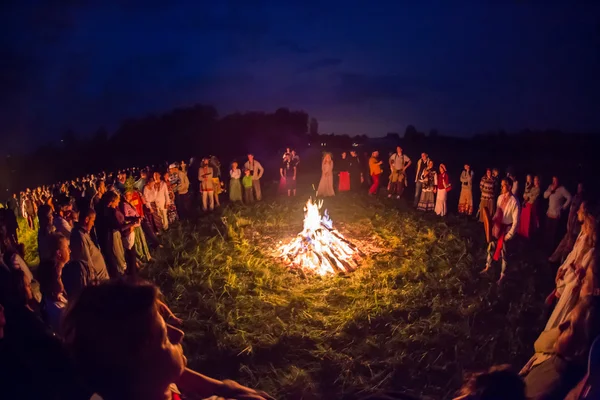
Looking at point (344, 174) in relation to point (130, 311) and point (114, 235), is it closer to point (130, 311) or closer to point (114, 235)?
point (114, 235)

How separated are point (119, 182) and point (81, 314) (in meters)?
11.2

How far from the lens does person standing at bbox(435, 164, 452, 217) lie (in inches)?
516

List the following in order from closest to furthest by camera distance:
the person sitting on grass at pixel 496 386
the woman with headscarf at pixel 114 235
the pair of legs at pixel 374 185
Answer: the person sitting on grass at pixel 496 386
the woman with headscarf at pixel 114 235
the pair of legs at pixel 374 185

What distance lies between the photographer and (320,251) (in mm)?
9242

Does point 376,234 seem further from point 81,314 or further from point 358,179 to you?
point 81,314

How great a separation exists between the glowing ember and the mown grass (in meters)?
0.35

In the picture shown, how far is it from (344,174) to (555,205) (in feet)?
28.5

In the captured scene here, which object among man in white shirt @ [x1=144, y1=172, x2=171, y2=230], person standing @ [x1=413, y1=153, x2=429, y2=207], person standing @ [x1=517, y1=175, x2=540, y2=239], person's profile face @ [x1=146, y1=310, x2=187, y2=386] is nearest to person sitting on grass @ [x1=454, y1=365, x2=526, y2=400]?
person's profile face @ [x1=146, y1=310, x2=187, y2=386]

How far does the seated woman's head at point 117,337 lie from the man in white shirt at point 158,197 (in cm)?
990

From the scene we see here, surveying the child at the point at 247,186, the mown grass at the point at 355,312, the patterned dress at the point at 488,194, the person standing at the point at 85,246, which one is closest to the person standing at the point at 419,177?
the patterned dress at the point at 488,194

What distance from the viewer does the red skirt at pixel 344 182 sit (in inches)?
680

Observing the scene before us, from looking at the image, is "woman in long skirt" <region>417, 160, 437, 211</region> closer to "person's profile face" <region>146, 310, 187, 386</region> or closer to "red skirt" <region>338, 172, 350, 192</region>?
"red skirt" <region>338, 172, 350, 192</region>

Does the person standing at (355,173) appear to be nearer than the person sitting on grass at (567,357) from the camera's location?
No

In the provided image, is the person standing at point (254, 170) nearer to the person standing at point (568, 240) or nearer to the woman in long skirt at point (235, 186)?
the woman in long skirt at point (235, 186)
